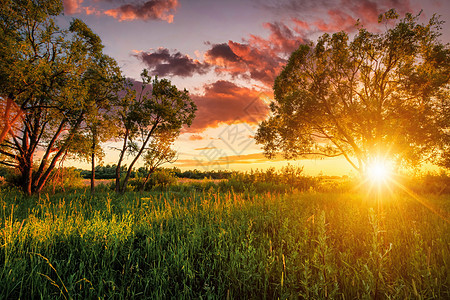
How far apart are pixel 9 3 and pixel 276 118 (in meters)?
21.9

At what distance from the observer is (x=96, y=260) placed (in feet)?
11.6

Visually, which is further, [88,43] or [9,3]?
[88,43]

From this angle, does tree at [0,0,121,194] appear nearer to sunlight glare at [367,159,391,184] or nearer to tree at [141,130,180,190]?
tree at [141,130,180,190]

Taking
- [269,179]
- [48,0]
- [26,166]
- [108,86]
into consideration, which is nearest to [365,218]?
[269,179]

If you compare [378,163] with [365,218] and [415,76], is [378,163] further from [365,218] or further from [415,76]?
[365,218]

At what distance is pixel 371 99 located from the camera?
21.6m

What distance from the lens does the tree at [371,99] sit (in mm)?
18375

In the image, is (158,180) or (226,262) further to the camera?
(158,180)

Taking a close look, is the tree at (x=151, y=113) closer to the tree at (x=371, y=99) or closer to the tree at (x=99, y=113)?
the tree at (x=99, y=113)

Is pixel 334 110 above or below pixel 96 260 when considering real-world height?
above

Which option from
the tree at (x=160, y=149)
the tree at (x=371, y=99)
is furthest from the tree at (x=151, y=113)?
the tree at (x=371, y=99)

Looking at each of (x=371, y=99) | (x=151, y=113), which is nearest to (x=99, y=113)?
(x=151, y=113)

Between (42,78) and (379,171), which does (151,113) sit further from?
(379,171)

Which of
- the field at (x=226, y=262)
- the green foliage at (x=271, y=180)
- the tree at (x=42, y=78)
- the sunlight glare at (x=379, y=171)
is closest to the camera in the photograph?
the field at (x=226, y=262)
